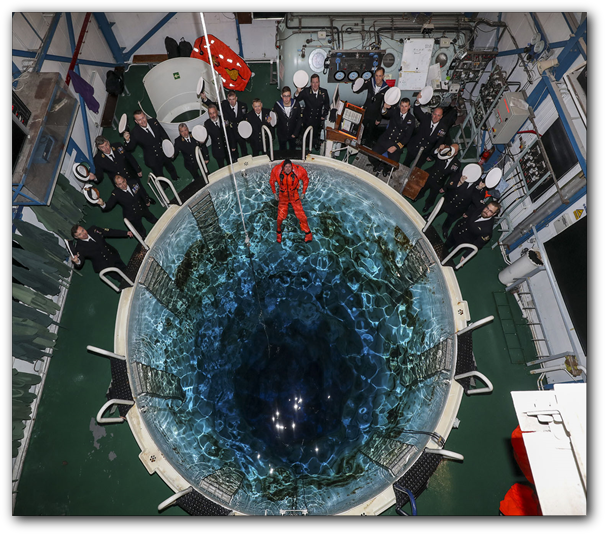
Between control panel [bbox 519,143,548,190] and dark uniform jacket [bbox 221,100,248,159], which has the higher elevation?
dark uniform jacket [bbox 221,100,248,159]

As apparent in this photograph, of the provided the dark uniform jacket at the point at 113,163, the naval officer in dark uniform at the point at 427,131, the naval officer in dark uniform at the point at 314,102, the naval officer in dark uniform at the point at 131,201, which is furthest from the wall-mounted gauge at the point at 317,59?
the naval officer in dark uniform at the point at 131,201

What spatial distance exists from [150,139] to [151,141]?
3cm

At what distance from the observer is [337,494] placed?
4117 millimetres

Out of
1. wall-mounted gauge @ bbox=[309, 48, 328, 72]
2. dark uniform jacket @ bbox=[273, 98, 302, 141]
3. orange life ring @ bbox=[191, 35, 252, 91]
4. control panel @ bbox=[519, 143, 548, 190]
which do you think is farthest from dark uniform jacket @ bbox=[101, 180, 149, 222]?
control panel @ bbox=[519, 143, 548, 190]

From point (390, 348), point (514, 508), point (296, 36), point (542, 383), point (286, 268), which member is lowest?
point (514, 508)

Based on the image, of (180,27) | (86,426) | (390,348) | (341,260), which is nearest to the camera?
(86,426)

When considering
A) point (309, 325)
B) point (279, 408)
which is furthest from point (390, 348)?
point (279, 408)

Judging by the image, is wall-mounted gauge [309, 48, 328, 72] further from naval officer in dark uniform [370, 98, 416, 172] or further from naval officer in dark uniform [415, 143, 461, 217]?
naval officer in dark uniform [415, 143, 461, 217]

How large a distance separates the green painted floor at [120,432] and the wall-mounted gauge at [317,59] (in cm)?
408

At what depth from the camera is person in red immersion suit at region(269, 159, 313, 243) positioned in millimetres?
5156

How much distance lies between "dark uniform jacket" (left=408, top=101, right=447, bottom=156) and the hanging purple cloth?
522 centimetres

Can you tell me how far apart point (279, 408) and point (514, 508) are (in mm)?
2917

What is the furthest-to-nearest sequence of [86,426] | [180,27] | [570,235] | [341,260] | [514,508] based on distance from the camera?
[180,27] < [341,260] < [86,426] < [570,235] < [514,508]

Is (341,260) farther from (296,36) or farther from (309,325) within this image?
(296,36)
